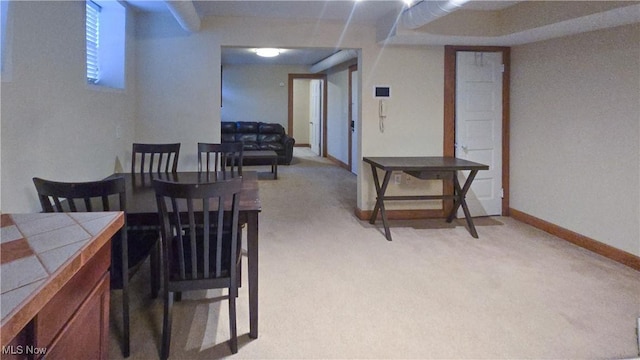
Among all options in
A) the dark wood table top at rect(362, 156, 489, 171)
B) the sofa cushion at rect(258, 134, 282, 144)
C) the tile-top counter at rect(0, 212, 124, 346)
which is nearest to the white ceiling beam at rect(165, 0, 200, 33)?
the dark wood table top at rect(362, 156, 489, 171)

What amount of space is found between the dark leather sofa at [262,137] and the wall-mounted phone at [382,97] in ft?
15.8

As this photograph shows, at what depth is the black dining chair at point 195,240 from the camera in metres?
2.04

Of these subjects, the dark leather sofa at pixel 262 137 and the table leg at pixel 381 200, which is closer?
the table leg at pixel 381 200

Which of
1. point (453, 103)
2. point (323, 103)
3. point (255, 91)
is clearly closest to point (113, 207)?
point (453, 103)

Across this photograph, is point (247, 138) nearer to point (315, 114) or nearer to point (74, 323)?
point (315, 114)

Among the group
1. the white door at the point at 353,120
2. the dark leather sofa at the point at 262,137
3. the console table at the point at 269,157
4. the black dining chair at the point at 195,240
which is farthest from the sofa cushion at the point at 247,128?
the black dining chair at the point at 195,240

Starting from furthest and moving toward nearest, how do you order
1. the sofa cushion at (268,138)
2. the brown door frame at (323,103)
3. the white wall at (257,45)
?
the brown door frame at (323,103)
the sofa cushion at (268,138)
the white wall at (257,45)

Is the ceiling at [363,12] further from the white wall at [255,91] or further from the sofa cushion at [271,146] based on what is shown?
the white wall at [255,91]

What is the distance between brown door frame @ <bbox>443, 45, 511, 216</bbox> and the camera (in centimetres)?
481

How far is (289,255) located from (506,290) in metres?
1.72

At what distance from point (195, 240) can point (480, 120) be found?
12.6ft

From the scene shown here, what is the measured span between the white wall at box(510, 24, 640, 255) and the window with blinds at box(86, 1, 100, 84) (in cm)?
424

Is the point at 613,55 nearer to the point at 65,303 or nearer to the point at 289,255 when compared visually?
the point at 289,255

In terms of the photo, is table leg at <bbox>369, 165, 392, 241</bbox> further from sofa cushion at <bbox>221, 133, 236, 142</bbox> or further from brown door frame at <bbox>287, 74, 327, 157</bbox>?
brown door frame at <bbox>287, 74, 327, 157</bbox>
